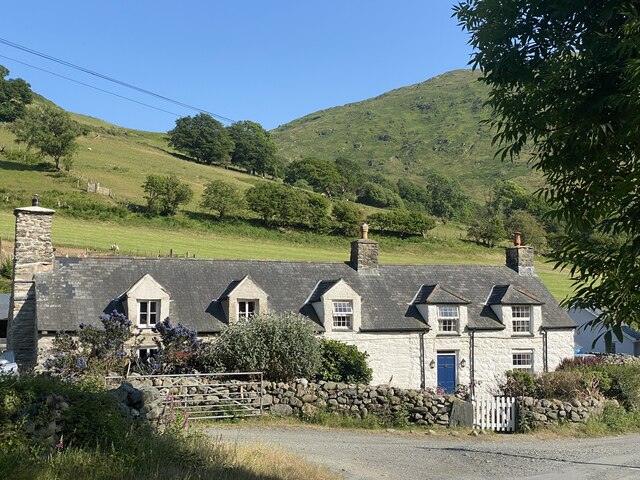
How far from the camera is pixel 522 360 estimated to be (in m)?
30.7

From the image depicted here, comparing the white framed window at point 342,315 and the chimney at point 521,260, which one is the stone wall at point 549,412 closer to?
the white framed window at point 342,315

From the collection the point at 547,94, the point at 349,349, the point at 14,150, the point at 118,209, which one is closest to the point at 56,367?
the point at 349,349

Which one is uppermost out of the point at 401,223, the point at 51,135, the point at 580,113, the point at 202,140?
the point at 202,140

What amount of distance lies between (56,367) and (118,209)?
157 feet

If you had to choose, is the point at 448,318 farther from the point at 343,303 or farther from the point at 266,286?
the point at 266,286

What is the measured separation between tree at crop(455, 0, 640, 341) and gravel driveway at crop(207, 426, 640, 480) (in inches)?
314

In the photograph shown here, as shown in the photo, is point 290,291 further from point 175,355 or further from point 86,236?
point 86,236

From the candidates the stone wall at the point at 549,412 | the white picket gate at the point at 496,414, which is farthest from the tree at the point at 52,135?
the stone wall at the point at 549,412

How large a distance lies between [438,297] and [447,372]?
3420mm

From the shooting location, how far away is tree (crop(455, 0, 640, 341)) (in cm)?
682

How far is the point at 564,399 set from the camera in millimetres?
22578

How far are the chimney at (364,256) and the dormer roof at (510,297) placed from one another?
19.4 feet

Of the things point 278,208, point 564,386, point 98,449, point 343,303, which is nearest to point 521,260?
point 343,303

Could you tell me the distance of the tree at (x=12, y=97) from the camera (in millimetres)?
114062
